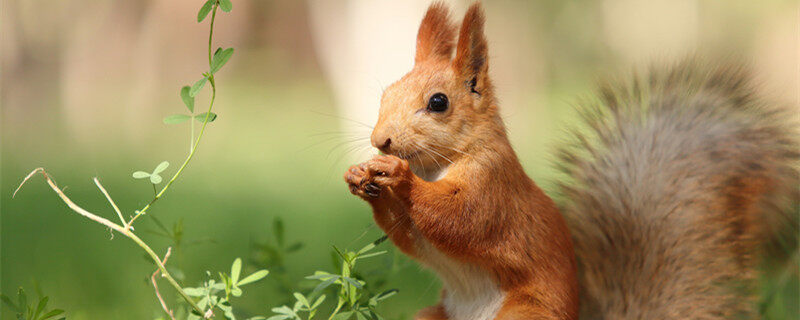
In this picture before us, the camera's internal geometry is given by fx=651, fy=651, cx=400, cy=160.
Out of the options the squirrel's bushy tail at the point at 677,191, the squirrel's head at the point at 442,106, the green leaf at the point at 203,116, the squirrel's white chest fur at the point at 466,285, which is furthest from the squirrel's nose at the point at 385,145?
the squirrel's bushy tail at the point at 677,191

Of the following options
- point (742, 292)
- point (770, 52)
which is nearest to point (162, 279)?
point (742, 292)

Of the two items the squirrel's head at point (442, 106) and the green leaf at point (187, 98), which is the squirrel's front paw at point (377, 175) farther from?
the green leaf at point (187, 98)

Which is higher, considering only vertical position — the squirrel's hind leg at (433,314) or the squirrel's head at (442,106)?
the squirrel's head at (442,106)

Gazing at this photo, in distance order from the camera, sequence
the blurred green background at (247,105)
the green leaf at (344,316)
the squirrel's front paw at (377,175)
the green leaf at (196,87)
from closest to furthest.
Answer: the squirrel's front paw at (377,175) → the green leaf at (196,87) → the green leaf at (344,316) → the blurred green background at (247,105)

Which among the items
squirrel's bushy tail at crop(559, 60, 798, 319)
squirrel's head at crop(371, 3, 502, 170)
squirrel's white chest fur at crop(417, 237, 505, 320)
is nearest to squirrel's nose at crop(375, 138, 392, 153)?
squirrel's head at crop(371, 3, 502, 170)

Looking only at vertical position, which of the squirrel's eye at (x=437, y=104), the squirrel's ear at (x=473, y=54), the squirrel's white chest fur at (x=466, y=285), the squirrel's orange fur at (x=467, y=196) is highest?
the squirrel's ear at (x=473, y=54)

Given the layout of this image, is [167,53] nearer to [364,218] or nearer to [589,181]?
[364,218]
